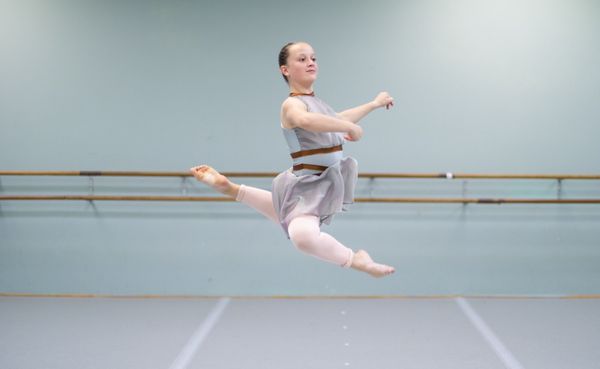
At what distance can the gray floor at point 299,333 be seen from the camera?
336cm

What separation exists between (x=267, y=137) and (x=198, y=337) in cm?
160

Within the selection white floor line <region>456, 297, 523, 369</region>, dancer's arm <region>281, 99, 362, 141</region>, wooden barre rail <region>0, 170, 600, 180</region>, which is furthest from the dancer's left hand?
wooden barre rail <region>0, 170, 600, 180</region>

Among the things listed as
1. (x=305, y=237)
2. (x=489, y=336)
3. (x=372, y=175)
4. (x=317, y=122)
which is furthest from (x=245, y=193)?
(x=372, y=175)

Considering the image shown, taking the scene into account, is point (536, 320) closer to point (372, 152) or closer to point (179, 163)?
point (372, 152)

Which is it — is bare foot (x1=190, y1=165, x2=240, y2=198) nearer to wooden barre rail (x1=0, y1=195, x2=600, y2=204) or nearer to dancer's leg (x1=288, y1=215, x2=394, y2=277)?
dancer's leg (x1=288, y1=215, x2=394, y2=277)

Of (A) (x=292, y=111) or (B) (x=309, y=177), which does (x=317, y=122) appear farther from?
(B) (x=309, y=177)

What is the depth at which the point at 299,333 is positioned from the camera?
12.5 ft

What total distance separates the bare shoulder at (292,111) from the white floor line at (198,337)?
1614mm

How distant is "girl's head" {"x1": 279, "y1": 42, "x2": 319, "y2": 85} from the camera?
2.23 meters

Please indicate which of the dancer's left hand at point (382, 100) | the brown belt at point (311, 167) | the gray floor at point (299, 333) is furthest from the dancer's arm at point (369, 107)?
the gray floor at point (299, 333)

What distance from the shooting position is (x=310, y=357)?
3.42 metres

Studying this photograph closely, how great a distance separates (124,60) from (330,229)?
1.90 metres

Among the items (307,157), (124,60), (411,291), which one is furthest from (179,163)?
(307,157)

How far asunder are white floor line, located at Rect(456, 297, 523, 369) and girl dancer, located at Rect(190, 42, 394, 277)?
4.65ft
